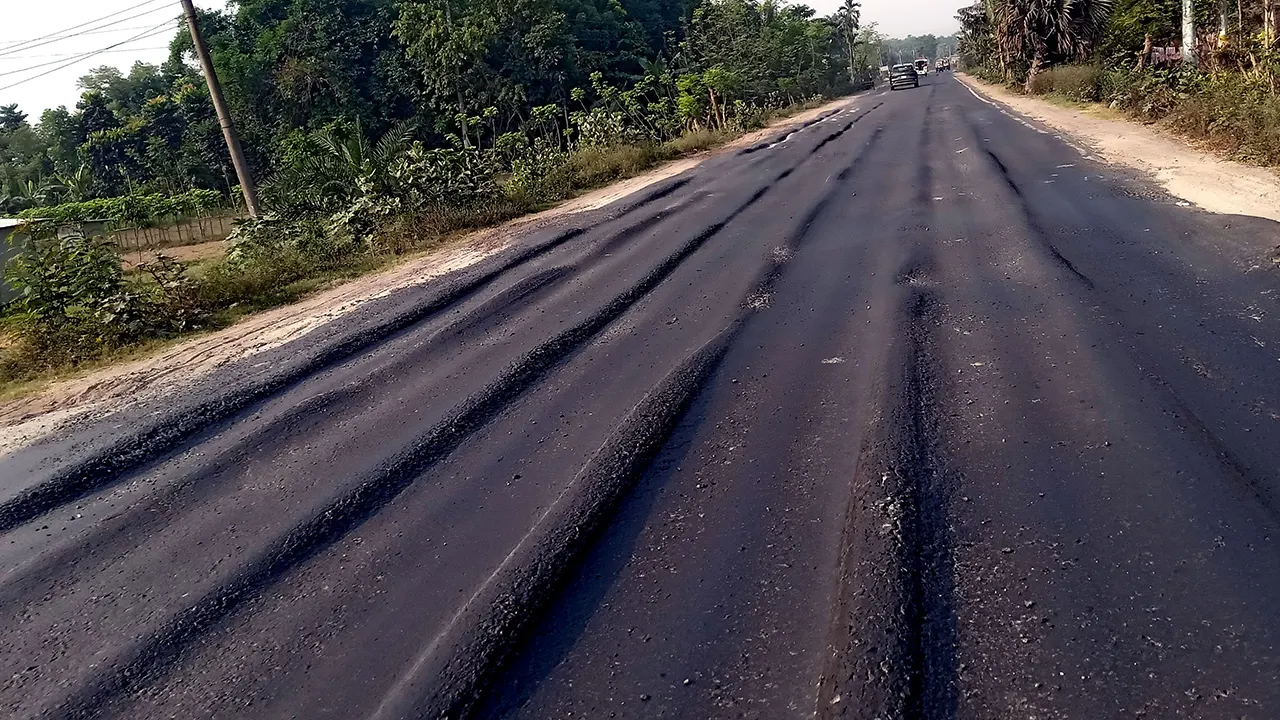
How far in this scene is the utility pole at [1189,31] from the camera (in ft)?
57.9

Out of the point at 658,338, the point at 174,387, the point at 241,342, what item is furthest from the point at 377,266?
the point at 658,338

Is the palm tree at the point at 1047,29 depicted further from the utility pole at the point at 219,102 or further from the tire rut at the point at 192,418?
the tire rut at the point at 192,418

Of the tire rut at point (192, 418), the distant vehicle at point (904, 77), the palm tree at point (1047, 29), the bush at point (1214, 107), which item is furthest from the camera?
the distant vehicle at point (904, 77)

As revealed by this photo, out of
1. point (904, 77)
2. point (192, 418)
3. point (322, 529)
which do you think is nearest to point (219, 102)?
point (192, 418)

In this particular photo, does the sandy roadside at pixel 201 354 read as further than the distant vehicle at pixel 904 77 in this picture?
No

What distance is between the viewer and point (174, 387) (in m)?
6.90

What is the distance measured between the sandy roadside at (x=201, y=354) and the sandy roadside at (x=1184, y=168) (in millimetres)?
8207

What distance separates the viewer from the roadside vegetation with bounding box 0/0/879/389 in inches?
363

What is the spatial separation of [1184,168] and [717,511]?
9.90m

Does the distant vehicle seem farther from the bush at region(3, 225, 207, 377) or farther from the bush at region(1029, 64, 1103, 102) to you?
the bush at region(3, 225, 207, 377)

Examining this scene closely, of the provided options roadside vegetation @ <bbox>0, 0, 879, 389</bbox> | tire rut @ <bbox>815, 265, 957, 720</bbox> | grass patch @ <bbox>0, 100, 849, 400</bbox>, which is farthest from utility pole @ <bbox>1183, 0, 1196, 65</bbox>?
tire rut @ <bbox>815, 265, 957, 720</bbox>

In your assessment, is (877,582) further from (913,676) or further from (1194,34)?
(1194,34)

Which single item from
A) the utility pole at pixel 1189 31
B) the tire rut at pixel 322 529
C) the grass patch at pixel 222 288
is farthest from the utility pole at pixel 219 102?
the utility pole at pixel 1189 31

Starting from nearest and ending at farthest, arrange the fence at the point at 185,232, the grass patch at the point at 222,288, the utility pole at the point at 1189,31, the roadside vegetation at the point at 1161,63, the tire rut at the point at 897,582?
A: 1. the tire rut at the point at 897,582
2. the grass patch at the point at 222,288
3. the roadside vegetation at the point at 1161,63
4. the utility pole at the point at 1189,31
5. the fence at the point at 185,232
